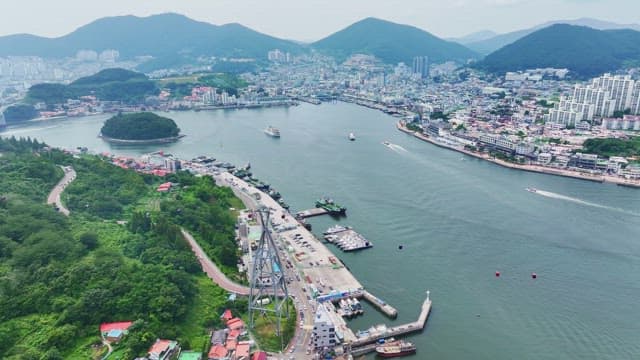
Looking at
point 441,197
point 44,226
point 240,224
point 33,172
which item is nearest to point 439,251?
point 441,197

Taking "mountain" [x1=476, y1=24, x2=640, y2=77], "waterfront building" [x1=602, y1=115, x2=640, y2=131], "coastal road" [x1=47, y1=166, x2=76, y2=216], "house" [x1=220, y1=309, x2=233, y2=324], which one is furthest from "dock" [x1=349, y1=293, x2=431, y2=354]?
"mountain" [x1=476, y1=24, x2=640, y2=77]

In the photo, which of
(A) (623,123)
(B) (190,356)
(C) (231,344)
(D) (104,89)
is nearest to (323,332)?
(C) (231,344)

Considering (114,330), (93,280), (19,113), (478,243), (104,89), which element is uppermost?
(104,89)

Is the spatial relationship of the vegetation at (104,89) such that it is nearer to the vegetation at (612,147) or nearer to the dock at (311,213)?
the dock at (311,213)

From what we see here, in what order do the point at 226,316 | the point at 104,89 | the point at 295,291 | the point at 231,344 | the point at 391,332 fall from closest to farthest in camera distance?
the point at 231,344, the point at 391,332, the point at 226,316, the point at 295,291, the point at 104,89

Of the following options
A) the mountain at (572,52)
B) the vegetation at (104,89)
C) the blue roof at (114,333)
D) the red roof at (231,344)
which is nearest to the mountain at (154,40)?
the vegetation at (104,89)

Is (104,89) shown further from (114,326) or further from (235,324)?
(235,324)

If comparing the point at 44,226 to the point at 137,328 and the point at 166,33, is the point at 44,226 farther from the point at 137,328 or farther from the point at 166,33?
the point at 166,33

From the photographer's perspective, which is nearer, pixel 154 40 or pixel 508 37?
pixel 154 40
